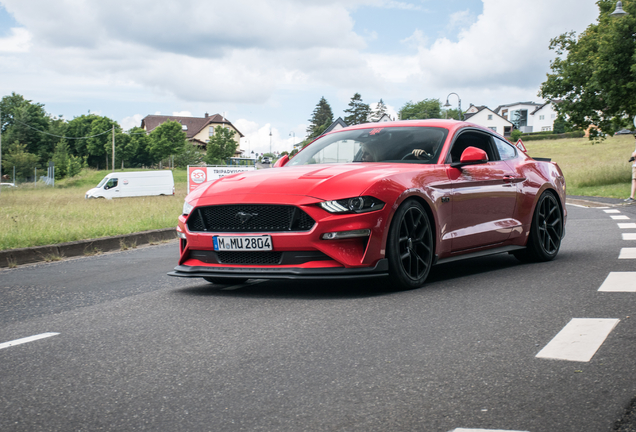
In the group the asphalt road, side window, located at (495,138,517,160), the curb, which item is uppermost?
side window, located at (495,138,517,160)

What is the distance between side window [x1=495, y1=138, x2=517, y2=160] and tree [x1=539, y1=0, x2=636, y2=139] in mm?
20577

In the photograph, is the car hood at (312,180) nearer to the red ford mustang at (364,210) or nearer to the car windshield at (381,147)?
the red ford mustang at (364,210)

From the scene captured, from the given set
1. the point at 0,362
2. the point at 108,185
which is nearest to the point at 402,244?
the point at 0,362

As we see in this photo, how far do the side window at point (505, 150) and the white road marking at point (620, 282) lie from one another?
171cm

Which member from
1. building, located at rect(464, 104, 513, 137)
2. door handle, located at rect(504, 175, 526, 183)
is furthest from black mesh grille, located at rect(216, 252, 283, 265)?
building, located at rect(464, 104, 513, 137)

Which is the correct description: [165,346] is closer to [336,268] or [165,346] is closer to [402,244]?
[336,268]

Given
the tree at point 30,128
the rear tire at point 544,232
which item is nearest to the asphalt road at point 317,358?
the rear tire at point 544,232

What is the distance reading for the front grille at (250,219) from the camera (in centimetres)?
561

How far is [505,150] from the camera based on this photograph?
310 inches

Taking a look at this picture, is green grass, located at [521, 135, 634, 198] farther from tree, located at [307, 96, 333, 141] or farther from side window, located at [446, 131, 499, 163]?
tree, located at [307, 96, 333, 141]

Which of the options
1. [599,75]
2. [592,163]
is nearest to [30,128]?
[592,163]

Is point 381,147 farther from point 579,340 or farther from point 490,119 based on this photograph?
point 490,119

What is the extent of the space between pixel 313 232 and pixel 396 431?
2.88m

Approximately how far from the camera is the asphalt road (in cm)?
295
